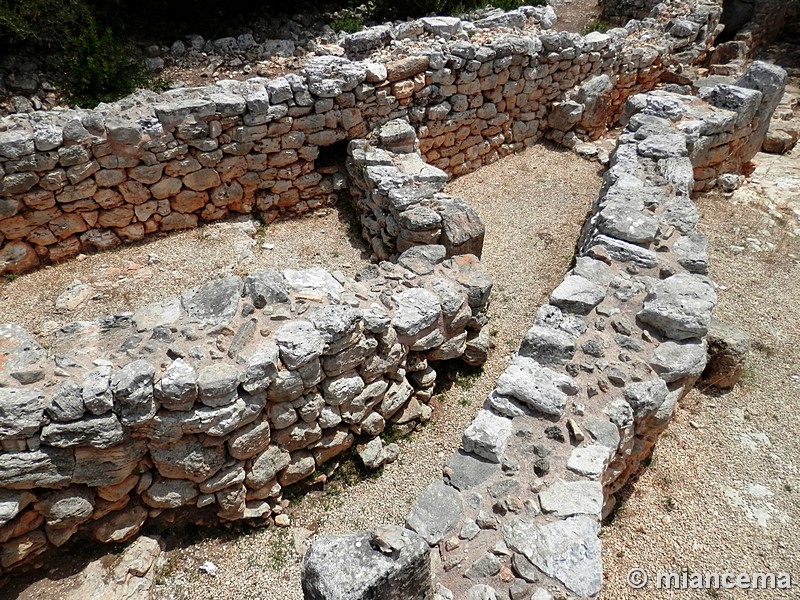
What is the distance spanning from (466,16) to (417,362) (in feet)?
31.0

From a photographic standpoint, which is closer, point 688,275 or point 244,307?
point 244,307

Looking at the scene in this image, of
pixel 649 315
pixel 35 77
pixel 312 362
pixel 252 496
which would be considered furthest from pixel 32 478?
pixel 35 77

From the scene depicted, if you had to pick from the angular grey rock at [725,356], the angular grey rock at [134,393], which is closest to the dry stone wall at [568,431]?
the angular grey rock at [725,356]

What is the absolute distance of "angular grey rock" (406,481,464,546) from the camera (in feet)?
13.2

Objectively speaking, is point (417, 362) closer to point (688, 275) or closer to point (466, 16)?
point (688, 275)

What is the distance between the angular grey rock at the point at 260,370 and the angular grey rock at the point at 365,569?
1573 mm

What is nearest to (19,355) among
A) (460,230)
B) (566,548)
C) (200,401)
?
(200,401)

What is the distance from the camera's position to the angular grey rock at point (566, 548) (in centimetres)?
373

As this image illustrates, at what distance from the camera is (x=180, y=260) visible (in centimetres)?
828

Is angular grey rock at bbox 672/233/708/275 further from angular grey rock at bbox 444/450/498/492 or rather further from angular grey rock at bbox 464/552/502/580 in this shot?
angular grey rock at bbox 464/552/502/580

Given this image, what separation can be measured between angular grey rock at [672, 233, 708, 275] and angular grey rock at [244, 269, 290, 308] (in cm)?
410

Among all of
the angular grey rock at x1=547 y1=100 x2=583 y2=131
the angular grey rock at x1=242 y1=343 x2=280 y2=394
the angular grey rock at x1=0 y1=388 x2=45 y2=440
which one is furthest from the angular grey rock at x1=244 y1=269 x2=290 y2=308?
the angular grey rock at x1=547 y1=100 x2=583 y2=131

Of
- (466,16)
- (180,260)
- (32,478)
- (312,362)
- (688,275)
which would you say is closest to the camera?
(32,478)

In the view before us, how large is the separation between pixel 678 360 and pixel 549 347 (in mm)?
1106
